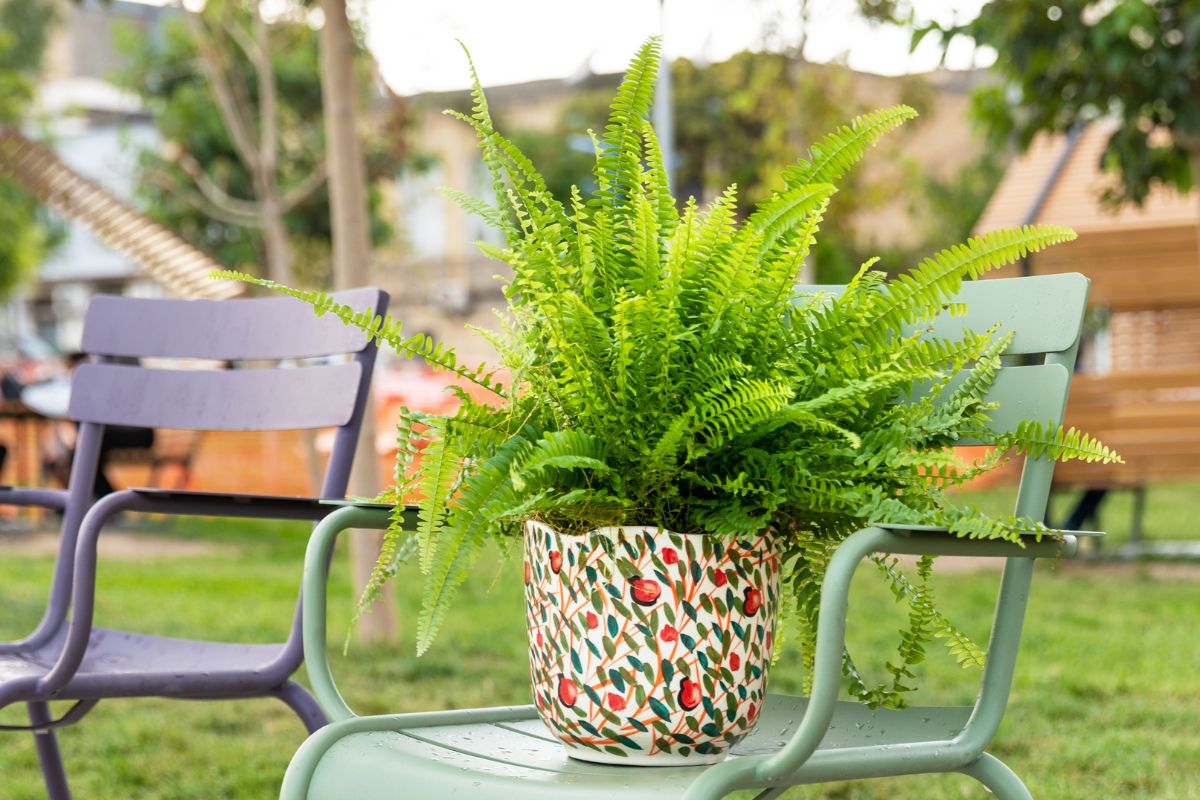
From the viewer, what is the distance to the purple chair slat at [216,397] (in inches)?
85.8

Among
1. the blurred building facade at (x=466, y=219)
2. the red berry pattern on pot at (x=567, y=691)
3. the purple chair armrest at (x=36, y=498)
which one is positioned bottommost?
the red berry pattern on pot at (x=567, y=691)

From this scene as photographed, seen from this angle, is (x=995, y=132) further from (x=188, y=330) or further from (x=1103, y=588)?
(x=188, y=330)

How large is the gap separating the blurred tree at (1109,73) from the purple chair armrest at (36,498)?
10.7 ft

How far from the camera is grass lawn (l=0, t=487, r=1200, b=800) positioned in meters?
3.22

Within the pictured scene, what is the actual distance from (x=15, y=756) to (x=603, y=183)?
2819mm

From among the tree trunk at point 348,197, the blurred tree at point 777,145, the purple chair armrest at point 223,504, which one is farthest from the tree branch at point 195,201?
the purple chair armrest at point 223,504

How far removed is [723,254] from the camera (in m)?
1.32

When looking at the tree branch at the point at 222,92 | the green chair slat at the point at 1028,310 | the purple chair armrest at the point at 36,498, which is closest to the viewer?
the green chair slat at the point at 1028,310

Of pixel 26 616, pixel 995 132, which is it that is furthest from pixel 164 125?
pixel 995 132

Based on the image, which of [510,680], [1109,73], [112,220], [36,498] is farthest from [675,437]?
[112,220]

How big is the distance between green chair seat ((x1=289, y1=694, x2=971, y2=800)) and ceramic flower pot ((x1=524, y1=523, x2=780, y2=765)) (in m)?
0.04

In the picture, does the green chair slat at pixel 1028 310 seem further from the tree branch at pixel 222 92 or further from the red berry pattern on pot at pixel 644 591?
the tree branch at pixel 222 92

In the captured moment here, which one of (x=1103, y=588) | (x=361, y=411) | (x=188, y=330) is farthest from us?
(x=1103, y=588)

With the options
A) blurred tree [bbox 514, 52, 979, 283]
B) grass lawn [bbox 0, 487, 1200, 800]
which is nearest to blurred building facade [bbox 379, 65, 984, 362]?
blurred tree [bbox 514, 52, 979, 283]
